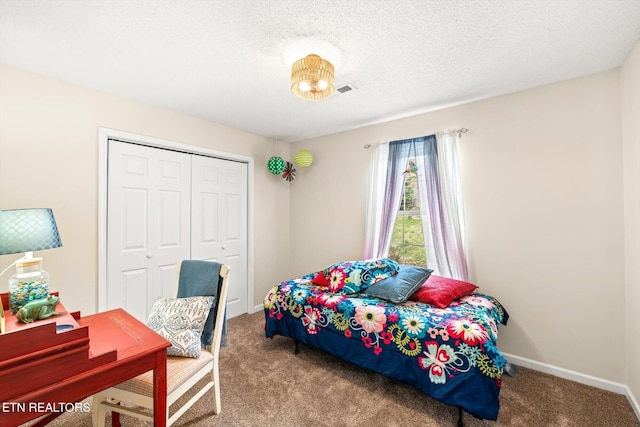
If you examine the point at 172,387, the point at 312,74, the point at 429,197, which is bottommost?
the point at 172,387

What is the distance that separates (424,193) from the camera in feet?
9.86

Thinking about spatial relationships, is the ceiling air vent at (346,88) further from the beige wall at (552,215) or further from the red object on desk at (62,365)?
the red object on desk at (62,365)

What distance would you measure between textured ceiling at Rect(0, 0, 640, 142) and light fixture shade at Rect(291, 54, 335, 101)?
11cm

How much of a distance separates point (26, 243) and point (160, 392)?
104 centimetres

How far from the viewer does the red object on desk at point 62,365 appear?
99cm

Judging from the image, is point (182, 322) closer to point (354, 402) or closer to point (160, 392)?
point (160, 392)

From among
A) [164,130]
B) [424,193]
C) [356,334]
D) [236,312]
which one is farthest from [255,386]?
[164,130]

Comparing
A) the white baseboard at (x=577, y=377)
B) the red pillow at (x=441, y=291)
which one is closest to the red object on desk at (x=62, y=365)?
the red pillow at (x=441, y=291)

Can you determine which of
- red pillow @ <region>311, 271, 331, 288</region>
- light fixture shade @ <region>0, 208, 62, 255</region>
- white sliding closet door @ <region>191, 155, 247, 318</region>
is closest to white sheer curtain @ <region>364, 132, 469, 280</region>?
red pillow @ <region>311, 271, 331, 288</region>

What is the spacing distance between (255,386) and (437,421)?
51.6 inches

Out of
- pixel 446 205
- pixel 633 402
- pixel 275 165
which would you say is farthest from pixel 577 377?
pixel 275 165

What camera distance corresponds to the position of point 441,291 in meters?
2.33

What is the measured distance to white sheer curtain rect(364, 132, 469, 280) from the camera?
9.11 feet

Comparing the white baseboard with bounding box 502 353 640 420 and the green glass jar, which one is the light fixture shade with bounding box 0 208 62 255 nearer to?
the green glass jar
